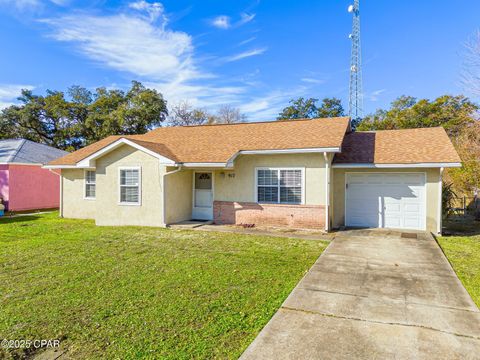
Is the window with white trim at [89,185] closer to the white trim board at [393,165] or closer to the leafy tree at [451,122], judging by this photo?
the white trim board at [393,165]

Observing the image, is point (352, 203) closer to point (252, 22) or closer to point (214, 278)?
point (214, 278)

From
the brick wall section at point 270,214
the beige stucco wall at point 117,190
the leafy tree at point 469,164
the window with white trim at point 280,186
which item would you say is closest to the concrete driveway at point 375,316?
the brick wall section at point 270,214

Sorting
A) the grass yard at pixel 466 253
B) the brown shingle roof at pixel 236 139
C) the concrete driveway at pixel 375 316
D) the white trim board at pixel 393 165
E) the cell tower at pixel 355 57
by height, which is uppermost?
the cell tower at pixel 355 57

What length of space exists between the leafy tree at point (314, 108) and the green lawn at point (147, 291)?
28.7 meters

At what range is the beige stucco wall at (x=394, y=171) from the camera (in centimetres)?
1141

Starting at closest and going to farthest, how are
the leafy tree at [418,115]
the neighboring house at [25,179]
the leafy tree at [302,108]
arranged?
the neighboring house at [25,179] → the leafy tree at [418,115] → the leafy tree at [302,108]

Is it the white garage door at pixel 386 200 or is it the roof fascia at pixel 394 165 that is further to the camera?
the white garage door at pixel 386 200

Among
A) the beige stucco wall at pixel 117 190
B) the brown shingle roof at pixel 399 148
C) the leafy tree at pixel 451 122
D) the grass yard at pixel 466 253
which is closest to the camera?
the grass yard at pixel 466 253

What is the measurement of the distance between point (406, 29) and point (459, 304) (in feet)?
51.3

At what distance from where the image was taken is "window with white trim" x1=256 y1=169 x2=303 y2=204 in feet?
39.9

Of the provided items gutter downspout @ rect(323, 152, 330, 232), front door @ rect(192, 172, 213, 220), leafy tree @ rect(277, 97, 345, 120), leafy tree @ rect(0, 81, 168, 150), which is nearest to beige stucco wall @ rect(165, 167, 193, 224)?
front door @ rect(192, 172, 213, 220)

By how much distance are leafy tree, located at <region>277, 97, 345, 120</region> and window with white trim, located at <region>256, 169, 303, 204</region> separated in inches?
994

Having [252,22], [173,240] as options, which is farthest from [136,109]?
[173,240]

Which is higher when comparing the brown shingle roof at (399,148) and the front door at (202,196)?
the brown shingle roof at (399,148)
